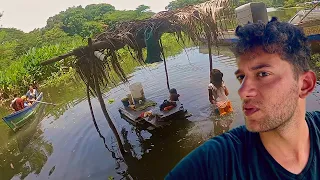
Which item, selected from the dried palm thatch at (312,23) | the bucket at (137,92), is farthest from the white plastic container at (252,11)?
the dried palm thatch at (312,23)

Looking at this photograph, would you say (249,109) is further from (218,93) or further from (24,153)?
(24,153)

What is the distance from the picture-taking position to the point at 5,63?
2266 centimetres

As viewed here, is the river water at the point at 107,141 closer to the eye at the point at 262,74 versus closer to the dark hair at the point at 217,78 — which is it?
the dark hair at the point at 217,78

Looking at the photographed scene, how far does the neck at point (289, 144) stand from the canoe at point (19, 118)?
11305mm

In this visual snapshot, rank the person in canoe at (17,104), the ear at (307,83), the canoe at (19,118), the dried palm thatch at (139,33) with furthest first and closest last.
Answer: the person in canoe at (17,104)
the canoe at (19,118)
the dried palm thatch at (139,33)
the ear at (307,83)

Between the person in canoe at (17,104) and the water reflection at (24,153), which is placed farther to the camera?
the person in canoe at (17,104)

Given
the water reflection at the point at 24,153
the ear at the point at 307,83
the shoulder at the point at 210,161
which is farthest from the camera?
the water reflection at the point at 24,153

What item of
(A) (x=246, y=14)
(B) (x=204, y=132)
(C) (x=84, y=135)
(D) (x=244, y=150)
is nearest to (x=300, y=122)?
(D) (x=244, y=150)

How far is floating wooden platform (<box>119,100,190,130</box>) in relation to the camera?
7.89 meters

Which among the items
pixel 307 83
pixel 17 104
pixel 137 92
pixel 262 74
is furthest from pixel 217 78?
pixel 17 104

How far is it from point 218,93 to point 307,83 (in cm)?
705

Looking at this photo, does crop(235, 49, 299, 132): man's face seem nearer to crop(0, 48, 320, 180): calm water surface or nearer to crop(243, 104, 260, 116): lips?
crop(243, 104, 260, 116): lips

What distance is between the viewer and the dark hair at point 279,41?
123 centimetres

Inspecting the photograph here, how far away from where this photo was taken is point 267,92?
48.4 inches
